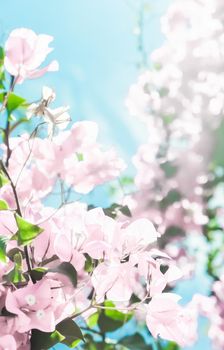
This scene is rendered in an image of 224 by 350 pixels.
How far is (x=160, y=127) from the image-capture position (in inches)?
73.9

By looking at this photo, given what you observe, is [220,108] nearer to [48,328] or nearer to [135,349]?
[135,349]

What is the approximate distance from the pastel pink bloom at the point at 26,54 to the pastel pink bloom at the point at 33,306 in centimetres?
28

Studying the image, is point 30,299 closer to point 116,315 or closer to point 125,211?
point 125,211

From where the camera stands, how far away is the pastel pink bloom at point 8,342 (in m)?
0.47

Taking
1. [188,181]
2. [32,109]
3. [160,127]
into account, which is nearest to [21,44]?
[32,109]

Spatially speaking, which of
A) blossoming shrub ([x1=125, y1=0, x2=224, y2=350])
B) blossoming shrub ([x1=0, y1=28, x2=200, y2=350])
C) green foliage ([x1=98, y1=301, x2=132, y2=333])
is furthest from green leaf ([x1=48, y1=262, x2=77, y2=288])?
blossoming shrub ([x1=125, y1=0, x2=224, y2=350])

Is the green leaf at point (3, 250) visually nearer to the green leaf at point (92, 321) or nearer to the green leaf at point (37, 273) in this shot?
the green leaf at point (37, 273)

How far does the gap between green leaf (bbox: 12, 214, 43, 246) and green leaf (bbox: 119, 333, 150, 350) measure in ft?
0.93

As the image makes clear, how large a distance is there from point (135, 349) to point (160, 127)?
121cm

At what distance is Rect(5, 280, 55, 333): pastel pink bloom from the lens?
481 mm

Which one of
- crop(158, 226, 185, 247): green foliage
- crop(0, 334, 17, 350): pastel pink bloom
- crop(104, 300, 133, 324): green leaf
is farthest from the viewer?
crop(158, 226, 185, 247): green foliage

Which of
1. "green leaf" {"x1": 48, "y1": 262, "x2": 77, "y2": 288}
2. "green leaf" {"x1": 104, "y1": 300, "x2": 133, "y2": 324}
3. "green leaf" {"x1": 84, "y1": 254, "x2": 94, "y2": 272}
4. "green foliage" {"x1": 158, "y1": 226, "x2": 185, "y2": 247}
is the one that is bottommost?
"green foliage" {"x1": 158, "y1": 226, "x2": 185, "y2": 247}

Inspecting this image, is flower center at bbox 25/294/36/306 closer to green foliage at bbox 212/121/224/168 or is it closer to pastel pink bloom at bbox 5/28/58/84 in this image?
pastel pink bloom at bbox 5/28/58/84

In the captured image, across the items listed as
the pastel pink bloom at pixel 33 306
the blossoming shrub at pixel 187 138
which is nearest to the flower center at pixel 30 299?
the pastel pink bloom at pixel 33 306
